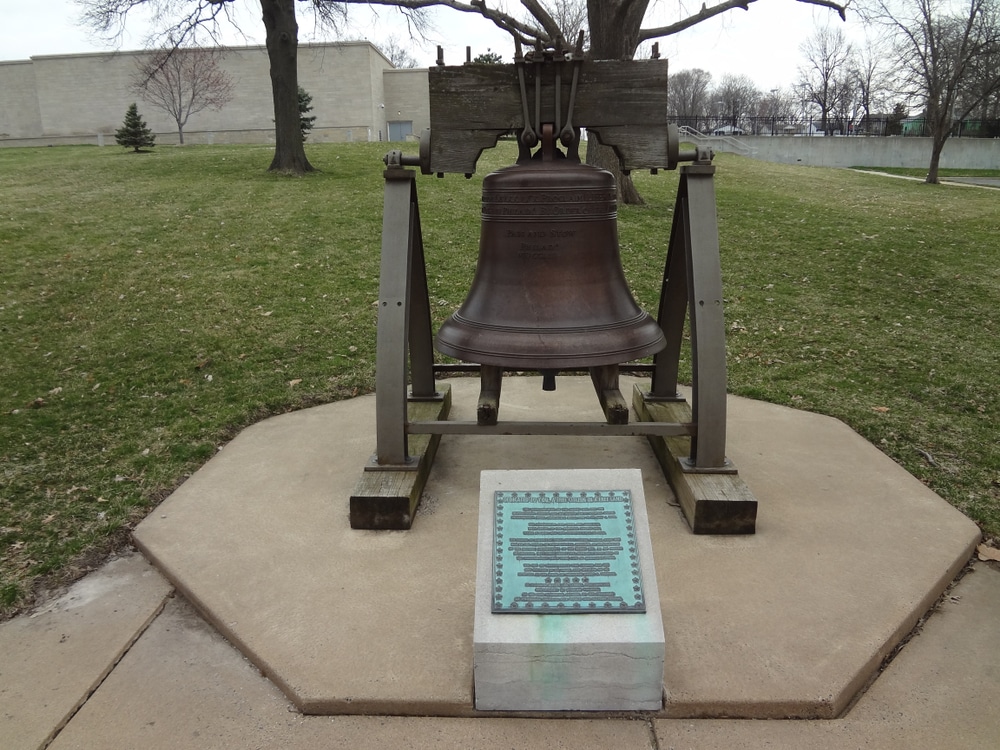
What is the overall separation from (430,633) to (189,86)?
41289mm

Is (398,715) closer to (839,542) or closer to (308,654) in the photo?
(308,654)

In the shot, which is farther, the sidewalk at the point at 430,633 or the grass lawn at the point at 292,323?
the grass lawn at the point at 292,323

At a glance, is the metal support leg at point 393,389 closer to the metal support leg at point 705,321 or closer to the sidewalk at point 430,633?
the sidewalk at point 430,633

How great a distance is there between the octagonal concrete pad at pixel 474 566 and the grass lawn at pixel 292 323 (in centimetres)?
38

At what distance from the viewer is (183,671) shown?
214 centimetres

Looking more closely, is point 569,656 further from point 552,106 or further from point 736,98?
point 736,98

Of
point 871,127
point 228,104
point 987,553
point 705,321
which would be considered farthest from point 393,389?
point 871,127

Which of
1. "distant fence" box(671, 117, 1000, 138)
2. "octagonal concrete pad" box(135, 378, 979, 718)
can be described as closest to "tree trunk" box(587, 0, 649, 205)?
"octagonal concrete pad" box(135, 378, 979, 718)

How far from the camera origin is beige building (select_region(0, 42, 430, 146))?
37938 mm

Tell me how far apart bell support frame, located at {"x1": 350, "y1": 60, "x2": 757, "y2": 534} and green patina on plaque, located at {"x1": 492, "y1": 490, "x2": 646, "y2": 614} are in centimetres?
85

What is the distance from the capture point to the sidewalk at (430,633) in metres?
1.91

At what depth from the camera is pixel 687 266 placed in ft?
10.0

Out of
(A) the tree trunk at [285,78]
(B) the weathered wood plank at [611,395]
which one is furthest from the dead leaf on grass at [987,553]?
(A) the tree trunk at [285,78]

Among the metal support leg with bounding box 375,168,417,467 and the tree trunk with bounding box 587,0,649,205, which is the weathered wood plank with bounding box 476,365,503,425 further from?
the tree trunk with bounding box 587,0,649,205
